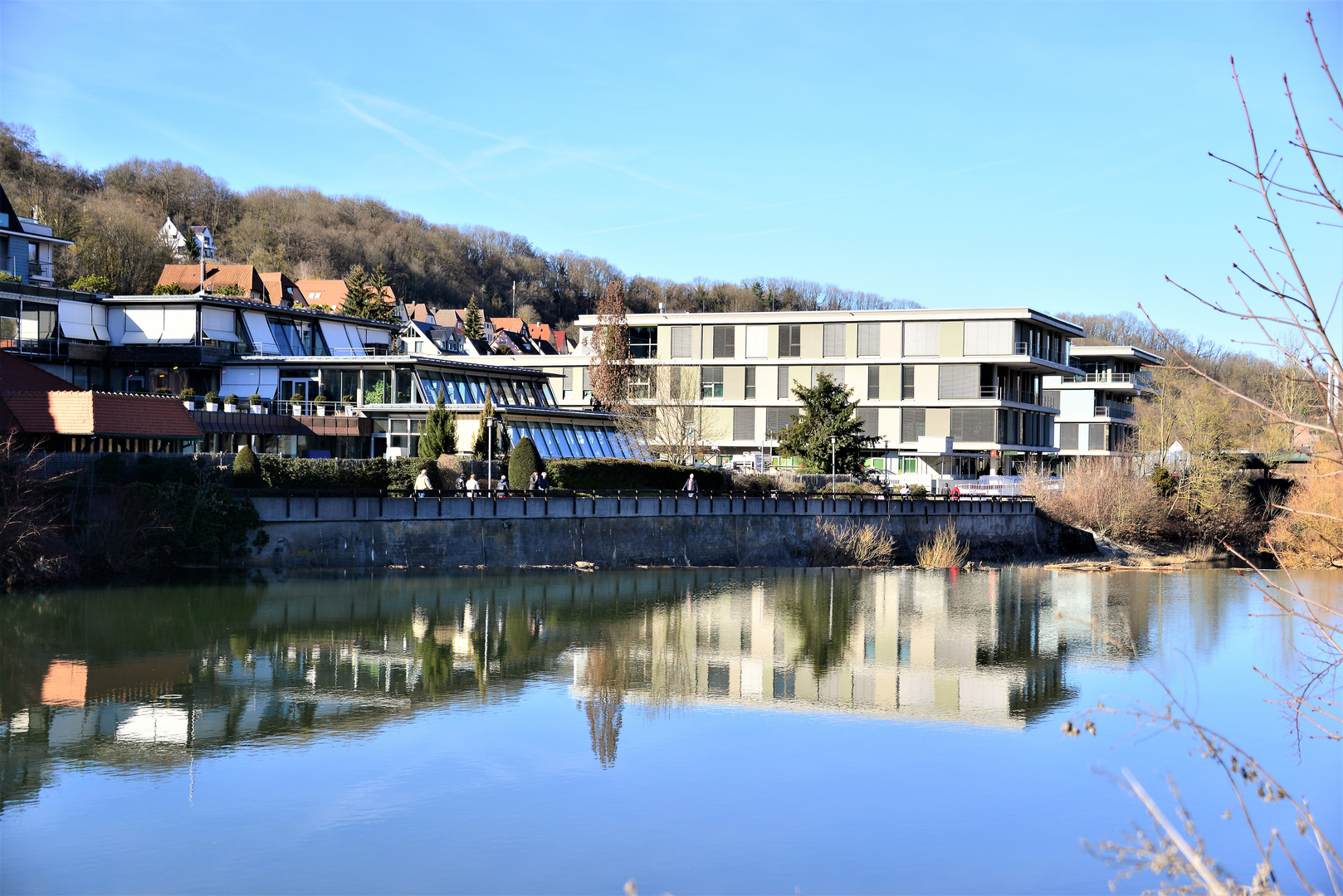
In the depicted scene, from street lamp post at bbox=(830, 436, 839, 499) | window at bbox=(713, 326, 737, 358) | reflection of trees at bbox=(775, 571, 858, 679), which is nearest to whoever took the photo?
reflection of trees at bbox=(775, 571, 858, 679)

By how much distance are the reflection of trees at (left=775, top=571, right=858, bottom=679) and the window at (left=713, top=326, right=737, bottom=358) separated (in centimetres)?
3266

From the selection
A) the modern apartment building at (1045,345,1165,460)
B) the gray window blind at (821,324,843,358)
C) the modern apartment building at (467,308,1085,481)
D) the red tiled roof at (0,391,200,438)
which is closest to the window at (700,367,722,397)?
the modern apartment building at (467,308,1085,481)

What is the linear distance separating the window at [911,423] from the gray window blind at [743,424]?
9502 mm

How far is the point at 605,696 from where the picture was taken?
20.8m

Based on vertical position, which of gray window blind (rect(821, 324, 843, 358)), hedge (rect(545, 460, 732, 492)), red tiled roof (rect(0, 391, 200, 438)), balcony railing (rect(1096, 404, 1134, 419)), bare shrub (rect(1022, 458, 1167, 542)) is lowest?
bare shrub (rect(1022, 458, 1167, 542))

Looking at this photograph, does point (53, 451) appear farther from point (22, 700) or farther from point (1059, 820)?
point (1059, 820)

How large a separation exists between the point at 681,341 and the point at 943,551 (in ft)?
108

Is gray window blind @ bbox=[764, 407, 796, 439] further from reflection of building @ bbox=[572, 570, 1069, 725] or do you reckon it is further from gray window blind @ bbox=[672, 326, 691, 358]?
reflection of building @ bbox=[572, 570, 1069, 725]

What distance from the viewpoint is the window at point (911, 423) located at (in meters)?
68.2

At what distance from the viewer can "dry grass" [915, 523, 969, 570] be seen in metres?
45.0

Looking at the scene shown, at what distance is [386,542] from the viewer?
116ft

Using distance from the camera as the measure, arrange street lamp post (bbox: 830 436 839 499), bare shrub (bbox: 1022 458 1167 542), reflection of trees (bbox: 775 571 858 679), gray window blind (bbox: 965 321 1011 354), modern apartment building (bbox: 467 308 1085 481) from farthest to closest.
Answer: modern apartment building (bbox: 467 308 1085 481) → gray window blind (bbox: 965 321 1011 354) → bare shrub (bbox: 1022 458 1167 542) → street lamp post (bbox: 830 436 839 499) → reflection of trees (bbox: 775 571 858 679)

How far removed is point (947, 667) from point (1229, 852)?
38.2 ft

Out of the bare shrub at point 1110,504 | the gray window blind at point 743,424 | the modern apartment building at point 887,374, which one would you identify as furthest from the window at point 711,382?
the bare shrub at point 1110,504
